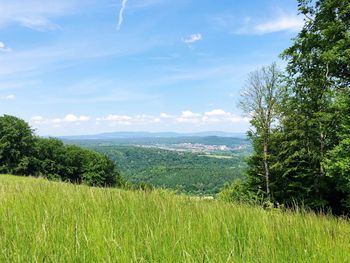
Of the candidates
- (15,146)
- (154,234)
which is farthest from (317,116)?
(15,146)

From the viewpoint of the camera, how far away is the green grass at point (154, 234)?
2375mm

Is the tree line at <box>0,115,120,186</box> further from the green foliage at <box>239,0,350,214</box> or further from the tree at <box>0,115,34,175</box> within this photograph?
the green foliage at <box>239,0,350,214</box>

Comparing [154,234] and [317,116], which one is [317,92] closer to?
[317,116]

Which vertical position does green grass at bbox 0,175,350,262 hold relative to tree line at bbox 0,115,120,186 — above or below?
above

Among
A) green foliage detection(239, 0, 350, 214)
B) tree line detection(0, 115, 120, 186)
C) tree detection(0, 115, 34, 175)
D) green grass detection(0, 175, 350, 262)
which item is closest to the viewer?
green grass detection(0, 175, 350, 262)

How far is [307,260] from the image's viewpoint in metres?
2.40

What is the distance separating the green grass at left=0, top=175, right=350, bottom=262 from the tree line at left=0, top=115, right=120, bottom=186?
202ft

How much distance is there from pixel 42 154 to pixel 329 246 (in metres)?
77.2

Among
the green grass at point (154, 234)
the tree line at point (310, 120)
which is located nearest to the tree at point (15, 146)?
the tree line at point (310, 120)

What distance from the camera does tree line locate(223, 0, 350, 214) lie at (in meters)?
22.0

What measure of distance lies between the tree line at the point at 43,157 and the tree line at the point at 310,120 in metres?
34.4

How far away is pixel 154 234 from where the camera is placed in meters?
2.77

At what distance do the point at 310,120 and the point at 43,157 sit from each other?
5975 cm

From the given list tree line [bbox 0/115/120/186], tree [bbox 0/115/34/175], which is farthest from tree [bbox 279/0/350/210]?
tree [bbox 0/115/34/175]
